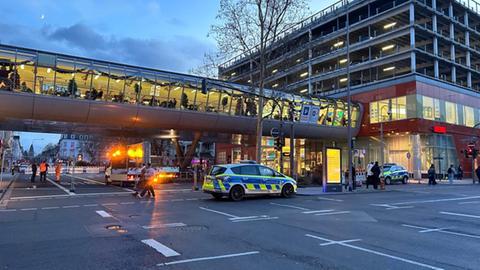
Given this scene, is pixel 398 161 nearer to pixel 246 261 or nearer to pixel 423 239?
pixel 423 239

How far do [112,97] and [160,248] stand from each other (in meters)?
25.0

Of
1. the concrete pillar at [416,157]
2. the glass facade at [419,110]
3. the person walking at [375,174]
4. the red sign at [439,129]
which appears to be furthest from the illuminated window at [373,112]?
the person walking at [375,174]

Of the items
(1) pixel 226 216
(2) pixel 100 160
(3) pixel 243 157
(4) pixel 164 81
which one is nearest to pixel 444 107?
(3) pixel 243 157

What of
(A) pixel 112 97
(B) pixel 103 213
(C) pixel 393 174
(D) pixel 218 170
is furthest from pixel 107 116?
(C) pixel 393 174

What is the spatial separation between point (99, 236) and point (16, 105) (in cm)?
2239

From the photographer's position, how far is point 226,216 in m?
12.7

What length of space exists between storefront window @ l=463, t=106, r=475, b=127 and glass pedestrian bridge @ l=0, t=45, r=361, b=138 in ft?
69.8

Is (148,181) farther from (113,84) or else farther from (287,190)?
(113,84)

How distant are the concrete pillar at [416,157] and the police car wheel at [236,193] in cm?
2909

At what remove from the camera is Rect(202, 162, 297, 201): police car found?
58.2 feet

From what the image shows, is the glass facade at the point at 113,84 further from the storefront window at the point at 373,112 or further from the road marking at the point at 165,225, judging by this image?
the road marking at the point at 165,225

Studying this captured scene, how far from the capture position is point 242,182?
59.4 feet

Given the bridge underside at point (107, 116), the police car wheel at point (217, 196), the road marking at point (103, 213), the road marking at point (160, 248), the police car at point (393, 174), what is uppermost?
the bridge underside at point (107, 116)

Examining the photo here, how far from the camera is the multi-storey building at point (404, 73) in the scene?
137 ft
